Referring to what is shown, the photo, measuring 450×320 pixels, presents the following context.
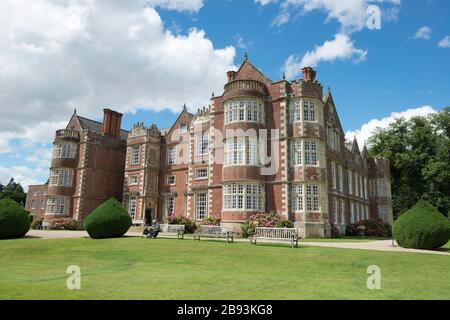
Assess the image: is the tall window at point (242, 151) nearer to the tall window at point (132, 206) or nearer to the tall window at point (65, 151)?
the tall window at point (132, 206)

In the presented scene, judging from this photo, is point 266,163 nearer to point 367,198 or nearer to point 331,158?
point 331,158

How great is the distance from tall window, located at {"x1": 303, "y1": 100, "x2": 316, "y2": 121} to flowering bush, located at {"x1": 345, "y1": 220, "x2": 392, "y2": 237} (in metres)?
12.9

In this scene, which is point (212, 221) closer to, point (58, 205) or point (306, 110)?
point (306, 110)

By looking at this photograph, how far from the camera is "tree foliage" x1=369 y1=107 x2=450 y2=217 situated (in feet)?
158

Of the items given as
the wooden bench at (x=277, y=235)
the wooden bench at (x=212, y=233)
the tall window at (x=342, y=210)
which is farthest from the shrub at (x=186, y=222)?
the tall window at (x=342, y=210)

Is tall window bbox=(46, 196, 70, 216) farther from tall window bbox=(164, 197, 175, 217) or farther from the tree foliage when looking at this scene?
the tree foliage

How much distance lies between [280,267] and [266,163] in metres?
17.2

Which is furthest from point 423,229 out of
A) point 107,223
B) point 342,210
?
point 107,223

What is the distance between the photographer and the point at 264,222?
1123 inches

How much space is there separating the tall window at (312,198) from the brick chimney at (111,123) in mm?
28061

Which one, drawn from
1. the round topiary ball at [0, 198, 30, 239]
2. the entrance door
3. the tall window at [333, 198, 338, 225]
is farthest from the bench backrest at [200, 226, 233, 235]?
the entrance door

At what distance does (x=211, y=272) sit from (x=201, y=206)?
79.5ft

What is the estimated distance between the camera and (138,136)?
4406 cm

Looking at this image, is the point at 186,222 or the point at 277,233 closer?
the point at 277,233
